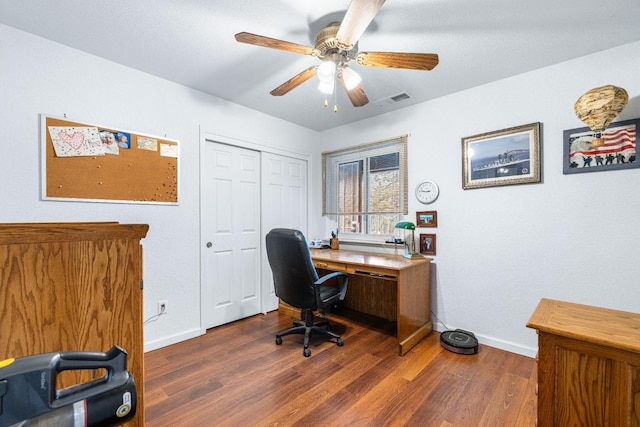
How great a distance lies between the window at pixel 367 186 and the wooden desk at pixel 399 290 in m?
0.48

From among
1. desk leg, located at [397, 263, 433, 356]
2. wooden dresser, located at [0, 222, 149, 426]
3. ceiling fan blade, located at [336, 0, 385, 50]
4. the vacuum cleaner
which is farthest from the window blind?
the vacuum cleaner

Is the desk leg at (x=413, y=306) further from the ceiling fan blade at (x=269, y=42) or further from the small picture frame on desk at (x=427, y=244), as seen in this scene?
the ceiling fan blade at (x=269, y=42)

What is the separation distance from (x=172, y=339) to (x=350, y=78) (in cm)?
269

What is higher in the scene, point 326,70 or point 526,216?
point 326,70

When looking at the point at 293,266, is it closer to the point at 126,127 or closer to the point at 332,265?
the point at 332,265

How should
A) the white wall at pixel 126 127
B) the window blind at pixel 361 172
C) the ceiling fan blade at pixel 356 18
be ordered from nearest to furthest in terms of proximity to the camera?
the ceiling fan blade at pixel 356 18
the white wall at pixel 126 127
the window blind at pixel 361 172

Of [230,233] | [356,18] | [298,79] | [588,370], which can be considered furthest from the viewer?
[230,233]

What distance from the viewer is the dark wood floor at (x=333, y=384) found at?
5.21ft

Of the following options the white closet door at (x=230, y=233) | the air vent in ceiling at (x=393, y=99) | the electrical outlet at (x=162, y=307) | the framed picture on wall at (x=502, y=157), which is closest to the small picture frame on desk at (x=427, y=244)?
the framed picture on wall at (x=502, y=157)

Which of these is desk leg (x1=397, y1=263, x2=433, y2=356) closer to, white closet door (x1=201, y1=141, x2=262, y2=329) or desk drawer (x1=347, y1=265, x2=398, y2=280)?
desk drawer (x1=347, y1=265, x2=398, y2=280)

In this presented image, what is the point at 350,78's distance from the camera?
1866mm

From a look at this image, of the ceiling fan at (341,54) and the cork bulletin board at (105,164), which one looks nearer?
the ceiling fan at (341,54)

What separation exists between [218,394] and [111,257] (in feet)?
4.40

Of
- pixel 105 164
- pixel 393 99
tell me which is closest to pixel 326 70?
pixel 393 99
